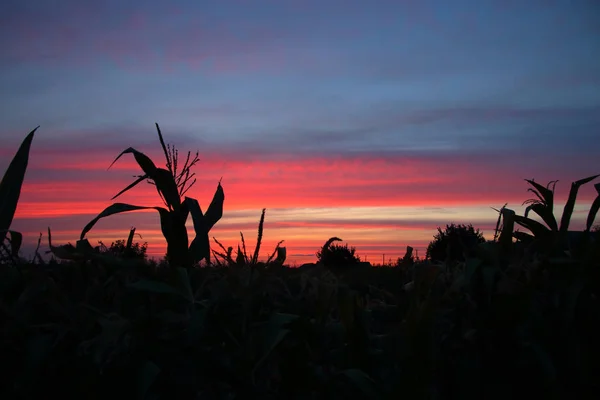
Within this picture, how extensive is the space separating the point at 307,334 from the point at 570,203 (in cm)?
107

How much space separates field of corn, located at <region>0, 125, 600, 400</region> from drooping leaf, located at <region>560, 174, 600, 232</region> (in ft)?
0.55

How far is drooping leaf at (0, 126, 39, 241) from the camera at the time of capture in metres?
2.52

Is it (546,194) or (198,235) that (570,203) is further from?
(198,235)

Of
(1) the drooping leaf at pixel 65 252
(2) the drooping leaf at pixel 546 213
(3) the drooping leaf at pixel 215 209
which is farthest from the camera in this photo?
(3) the drooping leaf at pixel 215 209

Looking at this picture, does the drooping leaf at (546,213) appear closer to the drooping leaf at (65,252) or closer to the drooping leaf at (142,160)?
the drooping leaf at (65,252)

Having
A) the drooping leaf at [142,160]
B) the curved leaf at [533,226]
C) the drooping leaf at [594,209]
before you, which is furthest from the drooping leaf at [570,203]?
the drooping leaf at [142,160]

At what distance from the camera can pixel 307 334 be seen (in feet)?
4.61

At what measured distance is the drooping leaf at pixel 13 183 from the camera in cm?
252

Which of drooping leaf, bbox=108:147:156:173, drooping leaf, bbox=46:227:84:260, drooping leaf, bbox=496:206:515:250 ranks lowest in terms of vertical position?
drooping leaf, bbox=46:227:84:260

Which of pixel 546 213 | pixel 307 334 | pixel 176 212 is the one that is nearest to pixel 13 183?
pixel 176 212

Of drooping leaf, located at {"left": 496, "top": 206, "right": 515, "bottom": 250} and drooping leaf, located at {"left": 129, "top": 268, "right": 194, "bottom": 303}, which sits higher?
drooping leaf, located at {"left": 496, "top": 206, "right": 515, "bottom": 250}

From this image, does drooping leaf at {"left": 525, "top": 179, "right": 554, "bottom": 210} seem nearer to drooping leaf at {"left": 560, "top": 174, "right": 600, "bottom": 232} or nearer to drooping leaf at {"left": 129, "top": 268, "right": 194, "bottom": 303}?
drooping leaf at {"left": 560, "top": 174, "right": 600, "bottom": 232}

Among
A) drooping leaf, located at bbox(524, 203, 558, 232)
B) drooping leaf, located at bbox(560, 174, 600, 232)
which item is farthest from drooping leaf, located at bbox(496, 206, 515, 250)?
drooping leaf, located at bbox(524, 203, 558, 232)

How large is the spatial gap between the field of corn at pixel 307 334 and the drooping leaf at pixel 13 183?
3.02 feet
